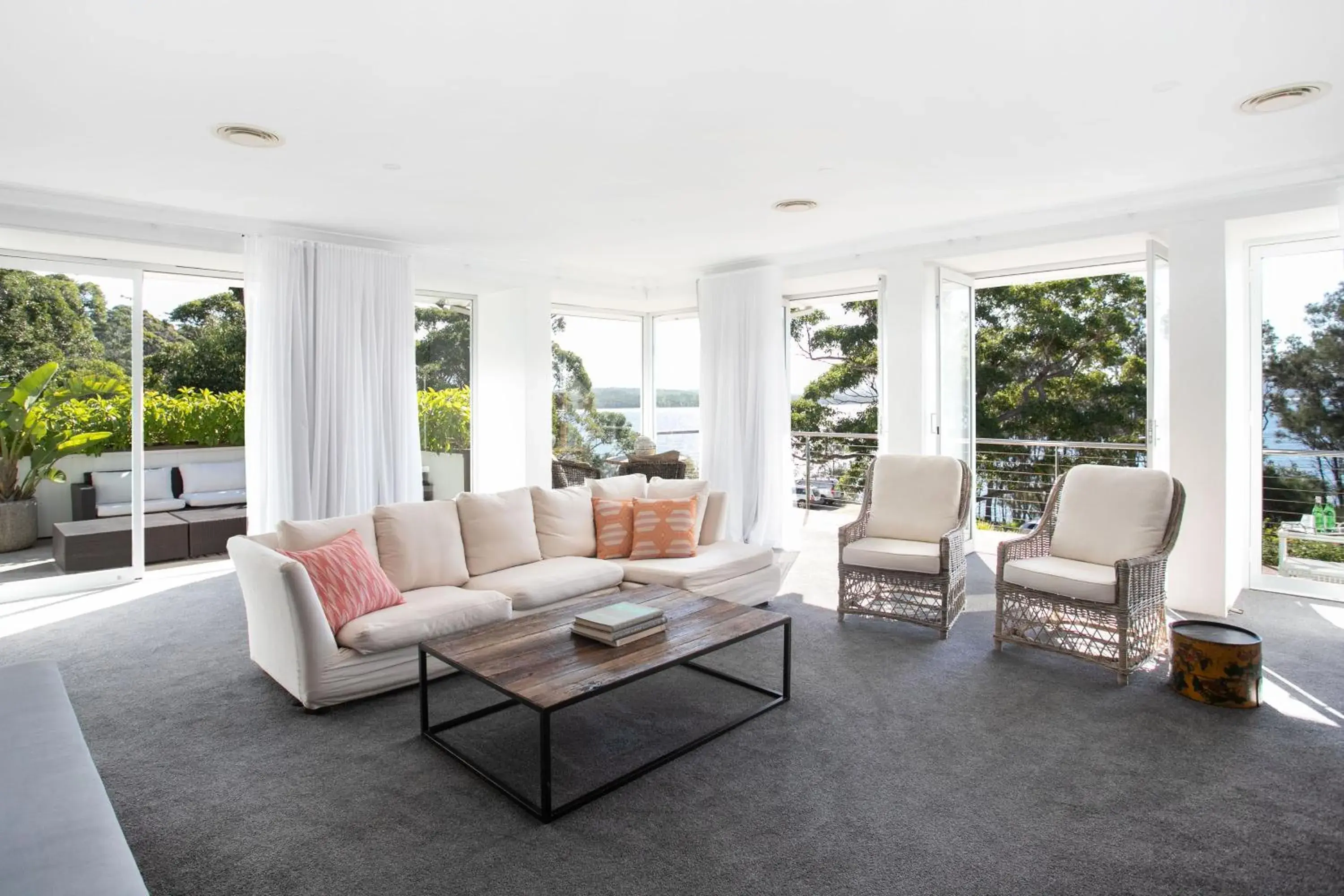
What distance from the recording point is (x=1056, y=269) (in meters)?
5.86

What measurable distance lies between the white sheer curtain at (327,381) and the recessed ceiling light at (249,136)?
69.4 inches

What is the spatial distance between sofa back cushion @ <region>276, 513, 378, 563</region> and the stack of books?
4.25 feet

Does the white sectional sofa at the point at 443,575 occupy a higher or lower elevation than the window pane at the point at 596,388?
lower

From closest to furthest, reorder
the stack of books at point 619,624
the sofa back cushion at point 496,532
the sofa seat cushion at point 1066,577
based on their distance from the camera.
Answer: the stack of books at point 619,624
the sofa seat cushion at point 1066,577
the sofa back cushion at point 496,532

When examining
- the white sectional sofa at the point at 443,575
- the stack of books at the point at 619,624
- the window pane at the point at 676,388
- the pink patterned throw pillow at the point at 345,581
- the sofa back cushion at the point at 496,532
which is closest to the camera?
the stack of books at the point at 619,624

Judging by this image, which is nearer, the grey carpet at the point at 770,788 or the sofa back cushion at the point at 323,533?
the grey carpet at the point at 770,788

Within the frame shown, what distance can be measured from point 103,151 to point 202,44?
1.63 meters

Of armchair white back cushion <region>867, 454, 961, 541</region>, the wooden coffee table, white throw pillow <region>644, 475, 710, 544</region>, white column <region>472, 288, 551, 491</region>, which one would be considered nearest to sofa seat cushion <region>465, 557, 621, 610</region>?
the wooden coffee table

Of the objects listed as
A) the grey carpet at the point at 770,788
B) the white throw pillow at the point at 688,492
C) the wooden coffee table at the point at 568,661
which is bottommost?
the grey carpet at the point at 770,788

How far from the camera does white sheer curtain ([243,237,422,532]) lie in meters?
5.22

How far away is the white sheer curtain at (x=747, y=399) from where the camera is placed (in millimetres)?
6598

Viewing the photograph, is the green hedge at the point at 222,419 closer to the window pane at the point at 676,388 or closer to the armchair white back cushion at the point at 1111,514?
the window pane at the point at 676,388

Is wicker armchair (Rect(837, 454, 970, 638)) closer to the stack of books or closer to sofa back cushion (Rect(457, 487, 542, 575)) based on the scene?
the stack of books

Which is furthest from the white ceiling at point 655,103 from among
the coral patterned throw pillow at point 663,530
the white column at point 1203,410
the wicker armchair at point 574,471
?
the wicker armchair at point 574,471
